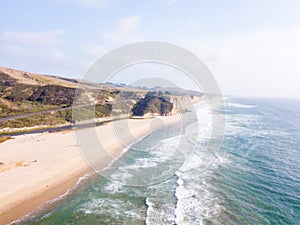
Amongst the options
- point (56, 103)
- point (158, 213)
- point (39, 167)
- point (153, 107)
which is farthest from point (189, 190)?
point (56, 103)

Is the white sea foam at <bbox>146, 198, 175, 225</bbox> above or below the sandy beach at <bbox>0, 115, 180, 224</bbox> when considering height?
below

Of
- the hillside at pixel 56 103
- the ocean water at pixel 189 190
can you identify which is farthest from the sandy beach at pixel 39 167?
the hillside at pixel 56 103

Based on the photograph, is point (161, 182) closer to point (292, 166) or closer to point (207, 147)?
point (207, 147)

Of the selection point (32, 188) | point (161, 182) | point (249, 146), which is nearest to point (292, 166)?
point (249, 146)

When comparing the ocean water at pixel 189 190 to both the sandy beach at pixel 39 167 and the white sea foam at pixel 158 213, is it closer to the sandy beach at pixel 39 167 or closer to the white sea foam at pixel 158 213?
the white sea foam at pixel 158 213

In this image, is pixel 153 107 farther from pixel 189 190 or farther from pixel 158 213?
pixel 158 213

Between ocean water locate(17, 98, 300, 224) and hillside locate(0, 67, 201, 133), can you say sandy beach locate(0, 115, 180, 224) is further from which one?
hillside locate(0, 67, 201, 133)

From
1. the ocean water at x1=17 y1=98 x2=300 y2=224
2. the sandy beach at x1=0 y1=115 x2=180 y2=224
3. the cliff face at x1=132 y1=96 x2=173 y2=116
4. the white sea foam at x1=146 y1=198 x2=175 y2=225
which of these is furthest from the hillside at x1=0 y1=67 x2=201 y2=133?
the white sea foam at x1=146 y1=198 x2=175 y2=225
